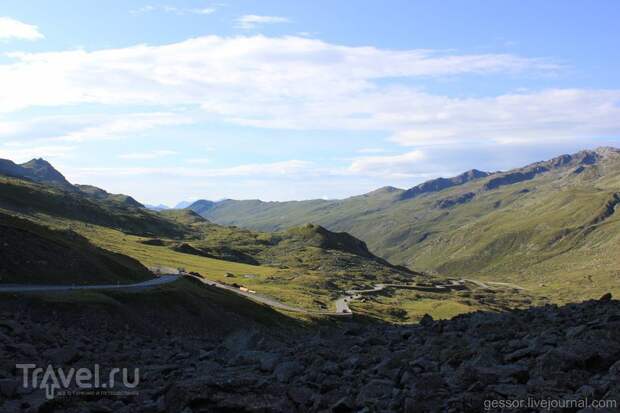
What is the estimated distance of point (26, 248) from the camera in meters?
70.6

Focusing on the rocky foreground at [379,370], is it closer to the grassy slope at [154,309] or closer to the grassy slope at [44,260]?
the grassy slope at [154,309]

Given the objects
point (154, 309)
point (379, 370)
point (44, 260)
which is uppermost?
point (44, 260)

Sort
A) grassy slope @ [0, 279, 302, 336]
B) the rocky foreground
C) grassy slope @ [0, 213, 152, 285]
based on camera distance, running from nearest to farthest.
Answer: the rocky foreground → grassy slope @ [0, 279, 302, 336] → grassy slope @ [0, 213, 152, 285]

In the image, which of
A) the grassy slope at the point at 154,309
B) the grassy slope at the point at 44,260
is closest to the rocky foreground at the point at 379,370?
the grassy slope at the point at 154,309

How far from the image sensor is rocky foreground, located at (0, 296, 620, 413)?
1945cm

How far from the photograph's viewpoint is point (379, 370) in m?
24.6

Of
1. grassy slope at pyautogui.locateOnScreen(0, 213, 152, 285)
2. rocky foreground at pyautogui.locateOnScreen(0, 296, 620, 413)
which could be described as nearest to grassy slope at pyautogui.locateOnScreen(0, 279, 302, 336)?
grassy slope at pyautogui.locateOnScreen(0, 213, 152, 285)

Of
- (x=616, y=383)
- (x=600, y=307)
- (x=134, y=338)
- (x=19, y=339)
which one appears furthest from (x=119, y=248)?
(x=616, y=383)

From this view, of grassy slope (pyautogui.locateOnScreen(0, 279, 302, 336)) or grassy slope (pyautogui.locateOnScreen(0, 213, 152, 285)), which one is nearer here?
grassy slope (pyautogui.locateOnScreen(0, 279, 302, 336))

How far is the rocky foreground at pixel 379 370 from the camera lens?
1945 cm

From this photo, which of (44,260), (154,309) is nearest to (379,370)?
(154,309)

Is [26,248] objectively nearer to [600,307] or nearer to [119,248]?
[600,307]

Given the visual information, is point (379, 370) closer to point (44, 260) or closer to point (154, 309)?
point (154, 309)

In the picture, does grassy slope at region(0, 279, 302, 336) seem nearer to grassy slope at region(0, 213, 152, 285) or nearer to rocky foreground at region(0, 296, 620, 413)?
grassy slope at region(0, 213, 152, 285)
